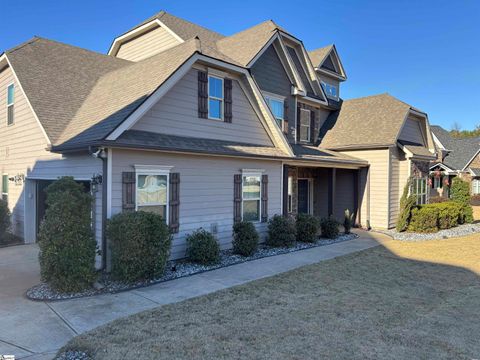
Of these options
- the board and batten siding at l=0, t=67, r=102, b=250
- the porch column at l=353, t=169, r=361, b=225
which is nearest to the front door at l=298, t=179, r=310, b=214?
the porch column at l=353, t=169, r=361, b=225

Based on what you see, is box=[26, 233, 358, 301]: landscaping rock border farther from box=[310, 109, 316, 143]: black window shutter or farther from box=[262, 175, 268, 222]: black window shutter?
box=[310, 109, 316, 143]: black window shutter

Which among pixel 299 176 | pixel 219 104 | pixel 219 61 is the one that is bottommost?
pixel 299 176

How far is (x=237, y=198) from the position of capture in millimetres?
10867

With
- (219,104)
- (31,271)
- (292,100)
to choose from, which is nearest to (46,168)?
(31,271)

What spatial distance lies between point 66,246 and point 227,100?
20.9 feet

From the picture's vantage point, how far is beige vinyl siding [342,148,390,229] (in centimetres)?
1561

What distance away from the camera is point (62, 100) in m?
11.5

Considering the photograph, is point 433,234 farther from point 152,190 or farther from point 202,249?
point 152,190

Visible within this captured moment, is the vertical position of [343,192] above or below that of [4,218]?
above

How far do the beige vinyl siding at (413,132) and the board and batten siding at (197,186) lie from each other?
9.05 m

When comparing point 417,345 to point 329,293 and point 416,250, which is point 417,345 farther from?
point 416,250

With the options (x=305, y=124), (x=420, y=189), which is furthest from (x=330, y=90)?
(x=420, y=189)

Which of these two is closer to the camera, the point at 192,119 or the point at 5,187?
the point at 192,119

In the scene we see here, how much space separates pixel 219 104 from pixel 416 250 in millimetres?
7982
